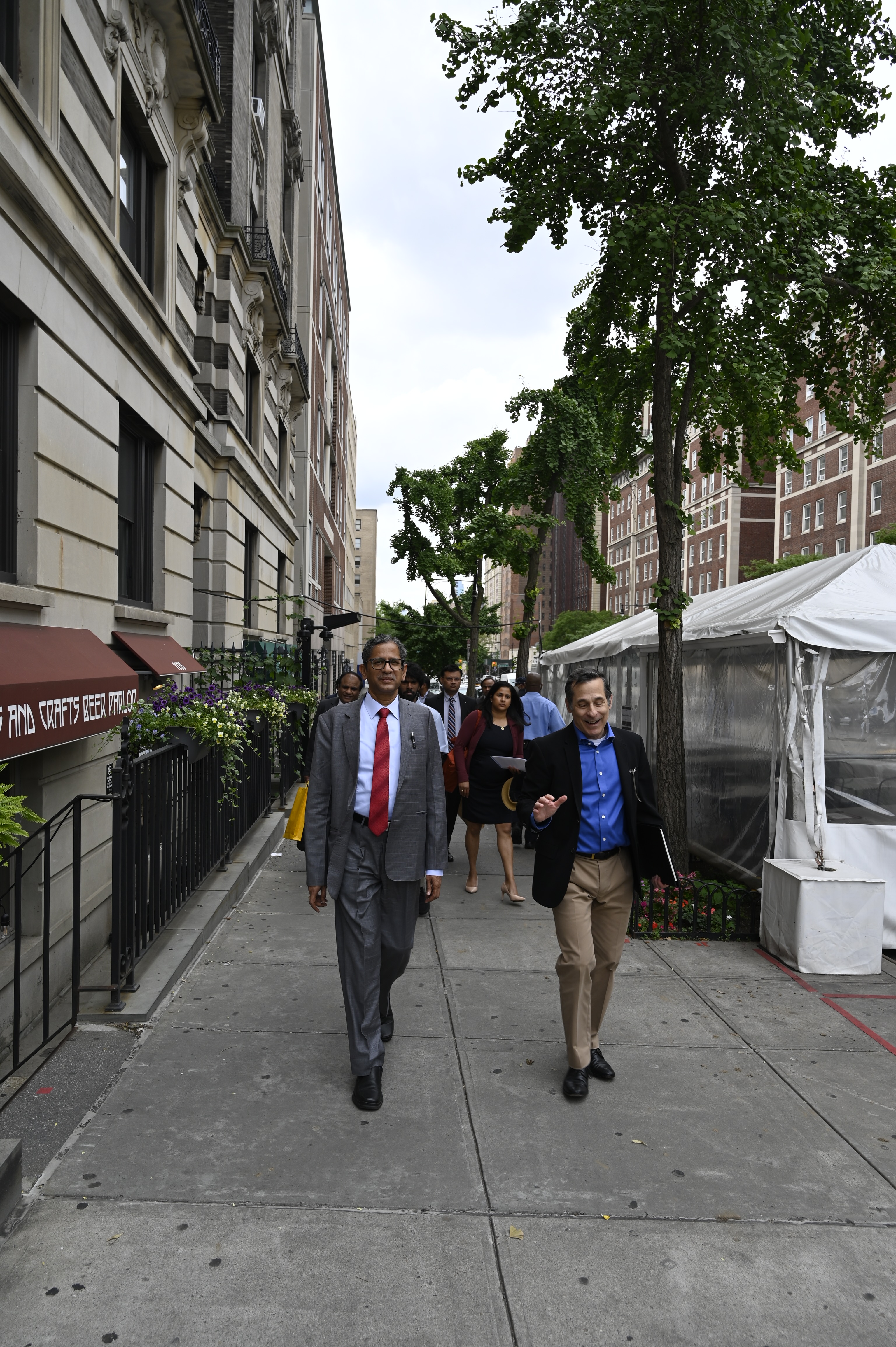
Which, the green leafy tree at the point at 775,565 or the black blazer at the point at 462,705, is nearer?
the black blazer at the point at 462,705

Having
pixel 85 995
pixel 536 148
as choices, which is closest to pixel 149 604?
pixel 85 995

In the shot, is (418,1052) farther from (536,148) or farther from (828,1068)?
(536,148)

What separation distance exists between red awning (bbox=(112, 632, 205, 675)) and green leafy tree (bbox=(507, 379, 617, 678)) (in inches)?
829

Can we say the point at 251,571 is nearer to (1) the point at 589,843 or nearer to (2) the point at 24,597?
(2) the point at 24,597

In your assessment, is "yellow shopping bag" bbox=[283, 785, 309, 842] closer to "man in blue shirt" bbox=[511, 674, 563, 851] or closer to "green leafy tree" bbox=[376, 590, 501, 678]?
"man in blue shirt" bbox=[511, 674, 563, 851]

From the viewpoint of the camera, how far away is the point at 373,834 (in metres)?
4.21

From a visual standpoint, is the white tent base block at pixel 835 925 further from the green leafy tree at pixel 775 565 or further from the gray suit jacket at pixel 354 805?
the green leafy tree at pixel 775 565

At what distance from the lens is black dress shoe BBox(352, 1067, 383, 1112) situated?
161 inches

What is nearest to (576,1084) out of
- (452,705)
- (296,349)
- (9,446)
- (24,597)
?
(24,597)

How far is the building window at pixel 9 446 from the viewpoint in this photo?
5875mm

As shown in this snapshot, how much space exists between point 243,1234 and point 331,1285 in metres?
0.40

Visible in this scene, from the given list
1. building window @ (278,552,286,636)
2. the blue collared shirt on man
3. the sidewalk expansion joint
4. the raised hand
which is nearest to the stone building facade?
building window @ (278,552,286,636)

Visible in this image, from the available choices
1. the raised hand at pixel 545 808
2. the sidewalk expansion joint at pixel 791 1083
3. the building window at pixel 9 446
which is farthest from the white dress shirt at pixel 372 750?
the building window at pixel 9 446

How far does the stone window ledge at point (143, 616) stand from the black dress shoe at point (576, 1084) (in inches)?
228
